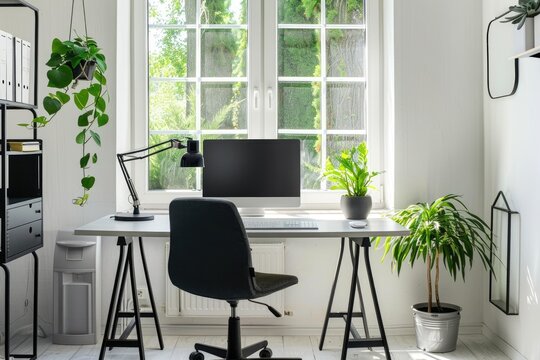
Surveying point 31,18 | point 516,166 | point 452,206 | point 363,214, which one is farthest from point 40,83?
point 516,166

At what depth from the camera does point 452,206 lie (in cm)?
376

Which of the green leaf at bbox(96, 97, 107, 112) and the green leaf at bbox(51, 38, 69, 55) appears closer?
the green leaf at bbox(51, 38, 69, 55)

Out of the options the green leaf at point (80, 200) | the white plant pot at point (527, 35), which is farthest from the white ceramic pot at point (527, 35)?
the green leaf at point (80, 200)

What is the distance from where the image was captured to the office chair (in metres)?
2.90

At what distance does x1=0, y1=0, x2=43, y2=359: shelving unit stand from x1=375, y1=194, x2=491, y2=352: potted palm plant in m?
1.86

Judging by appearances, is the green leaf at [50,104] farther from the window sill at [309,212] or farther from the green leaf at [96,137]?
the window sill at [309,212]

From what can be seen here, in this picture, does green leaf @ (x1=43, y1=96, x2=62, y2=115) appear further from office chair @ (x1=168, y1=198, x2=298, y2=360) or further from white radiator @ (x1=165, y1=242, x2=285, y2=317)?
white radiator @ (x1=165, y1=242, x2=285, y2=317)

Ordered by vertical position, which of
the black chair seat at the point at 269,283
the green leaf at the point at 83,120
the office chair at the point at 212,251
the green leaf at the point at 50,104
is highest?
the green leaf at the point at 50,104

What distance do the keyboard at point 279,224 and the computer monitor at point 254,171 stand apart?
282mm

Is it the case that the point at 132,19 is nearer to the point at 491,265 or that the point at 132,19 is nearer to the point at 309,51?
the point at 309,51

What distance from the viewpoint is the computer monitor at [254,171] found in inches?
148

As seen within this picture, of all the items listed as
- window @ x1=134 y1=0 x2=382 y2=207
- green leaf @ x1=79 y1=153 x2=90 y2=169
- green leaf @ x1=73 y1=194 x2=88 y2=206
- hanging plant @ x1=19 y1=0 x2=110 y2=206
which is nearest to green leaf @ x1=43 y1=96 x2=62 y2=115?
hanging plant @ x1=19 y1=0 x2=110 y2=206

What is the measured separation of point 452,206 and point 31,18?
2656 millimetres

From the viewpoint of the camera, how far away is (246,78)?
424 cm
